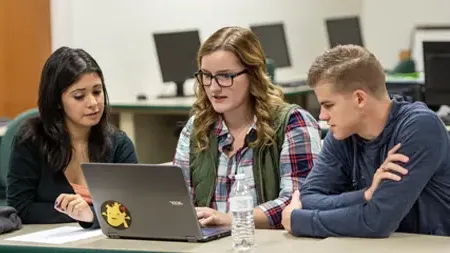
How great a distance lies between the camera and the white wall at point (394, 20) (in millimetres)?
9367

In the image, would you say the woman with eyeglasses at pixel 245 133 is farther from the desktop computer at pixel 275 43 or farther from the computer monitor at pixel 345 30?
the computer monitor at pixel 345 30

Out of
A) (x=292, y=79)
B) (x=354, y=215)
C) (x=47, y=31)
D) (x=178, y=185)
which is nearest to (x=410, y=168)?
(x=354, y=215)

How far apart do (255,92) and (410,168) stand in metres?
0.83

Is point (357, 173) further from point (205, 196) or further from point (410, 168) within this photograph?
point (205, 196)

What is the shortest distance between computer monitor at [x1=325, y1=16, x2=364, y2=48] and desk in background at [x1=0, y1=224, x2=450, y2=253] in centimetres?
643

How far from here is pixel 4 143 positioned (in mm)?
3881

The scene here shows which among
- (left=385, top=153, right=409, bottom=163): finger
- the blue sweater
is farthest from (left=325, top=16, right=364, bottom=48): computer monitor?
(left=385, top=153, right=409, bottom=163): finger

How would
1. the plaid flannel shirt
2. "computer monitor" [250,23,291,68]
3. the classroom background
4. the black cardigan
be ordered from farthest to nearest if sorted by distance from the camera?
"computer monitor" [250,23,291,68]
the classroom background
the black cardigan
the plaid flannel shirt

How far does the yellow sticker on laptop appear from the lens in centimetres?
277

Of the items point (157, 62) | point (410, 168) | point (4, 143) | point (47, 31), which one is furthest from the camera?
point (157, 62)

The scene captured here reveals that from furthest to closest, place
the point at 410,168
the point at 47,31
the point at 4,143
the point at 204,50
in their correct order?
the point at 47,31
the point at 4,143
the point at 204,50
the point at 410,168

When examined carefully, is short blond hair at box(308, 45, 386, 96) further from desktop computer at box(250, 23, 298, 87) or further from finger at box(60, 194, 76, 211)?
desktop computer at box(250, 23, 298, 87)

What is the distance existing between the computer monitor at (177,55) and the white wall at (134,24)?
0.23 metres

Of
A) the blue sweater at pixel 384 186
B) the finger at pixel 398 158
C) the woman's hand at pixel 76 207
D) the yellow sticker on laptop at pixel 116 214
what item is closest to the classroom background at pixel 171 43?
the woman's hand at pixel 76 207
